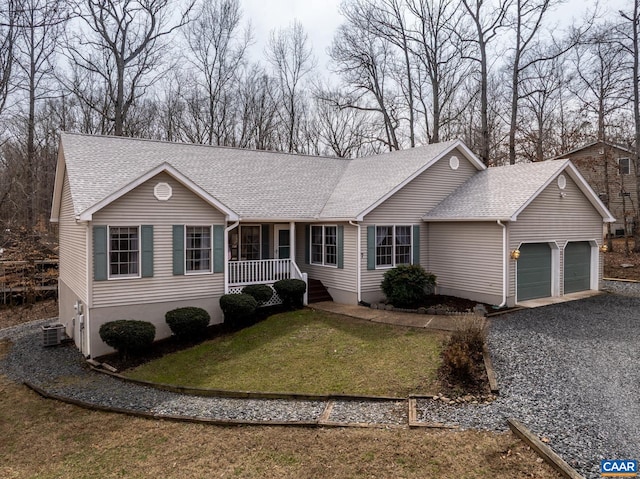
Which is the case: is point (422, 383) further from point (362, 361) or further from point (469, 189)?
point (469, 189)

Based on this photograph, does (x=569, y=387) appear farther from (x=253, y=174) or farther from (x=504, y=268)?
(x=253, y=174)

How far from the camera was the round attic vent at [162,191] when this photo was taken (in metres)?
12.0

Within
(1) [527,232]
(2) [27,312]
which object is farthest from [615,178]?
(2) [27,312]

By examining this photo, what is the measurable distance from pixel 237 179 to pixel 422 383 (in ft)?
37.0

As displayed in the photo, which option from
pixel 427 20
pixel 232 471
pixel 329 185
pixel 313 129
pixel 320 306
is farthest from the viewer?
pixel 313 129

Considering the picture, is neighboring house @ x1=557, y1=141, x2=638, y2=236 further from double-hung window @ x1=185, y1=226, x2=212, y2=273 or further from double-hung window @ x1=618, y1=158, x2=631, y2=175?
double-hung window @ x1=185, y1=226, x2=212, y2=273

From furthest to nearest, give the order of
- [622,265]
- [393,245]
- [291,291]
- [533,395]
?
1. [622,265]
2. [393,245]
3. [291,291]
4. [533,395]

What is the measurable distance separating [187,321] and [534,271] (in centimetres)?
1180

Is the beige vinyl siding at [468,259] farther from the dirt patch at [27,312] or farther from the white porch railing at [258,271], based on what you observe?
the dirt patch at [27,312]

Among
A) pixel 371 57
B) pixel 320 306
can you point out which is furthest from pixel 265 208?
pixel 371 57

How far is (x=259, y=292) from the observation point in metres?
13.8

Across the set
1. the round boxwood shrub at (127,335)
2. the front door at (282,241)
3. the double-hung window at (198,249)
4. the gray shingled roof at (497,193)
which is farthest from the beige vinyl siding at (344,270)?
the round boxwood shrub at (127,335)

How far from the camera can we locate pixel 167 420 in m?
7.52

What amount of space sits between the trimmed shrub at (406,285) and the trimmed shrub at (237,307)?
14.8 ft
